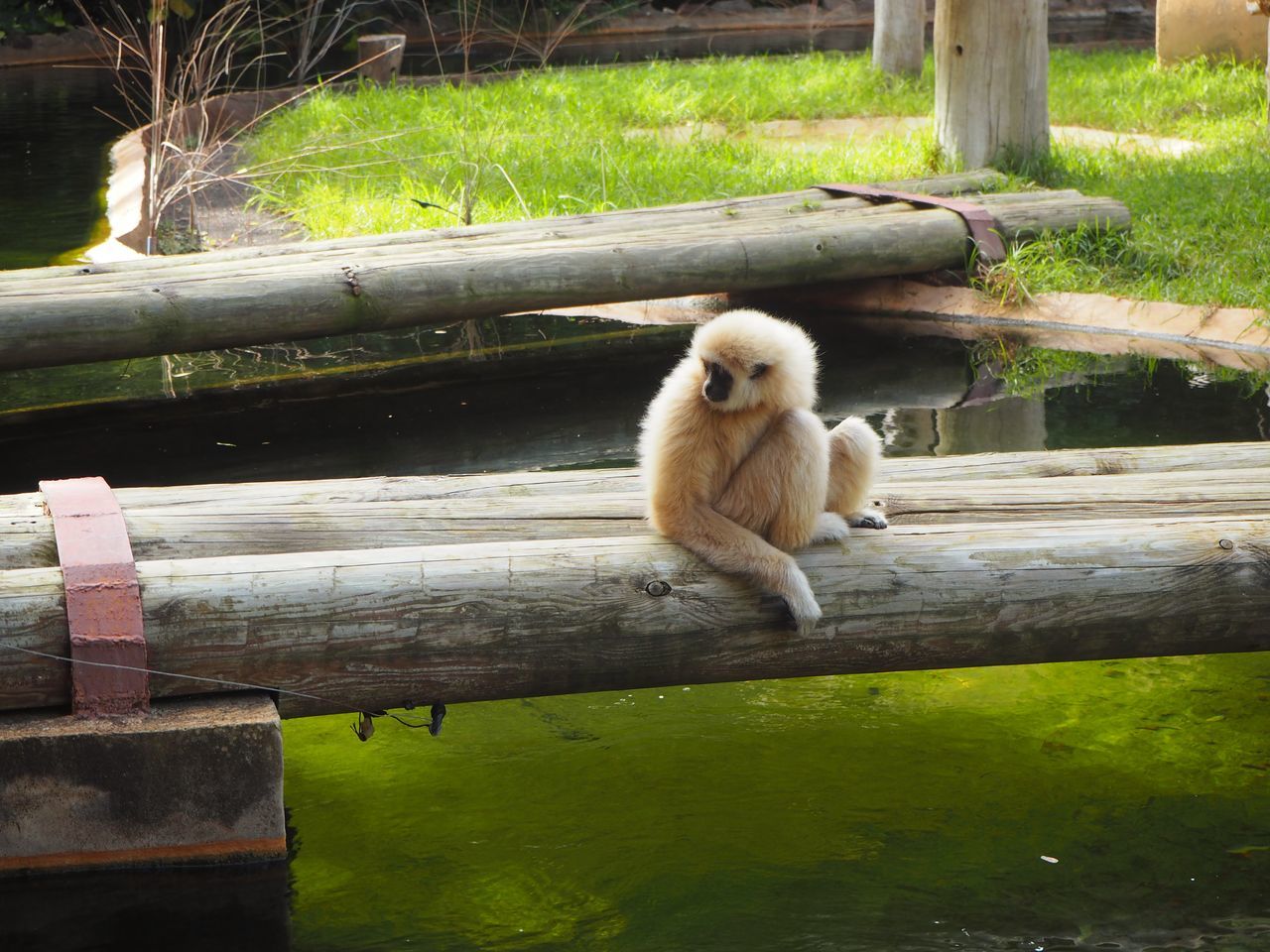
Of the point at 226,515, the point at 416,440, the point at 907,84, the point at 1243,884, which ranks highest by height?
the point at 907,84

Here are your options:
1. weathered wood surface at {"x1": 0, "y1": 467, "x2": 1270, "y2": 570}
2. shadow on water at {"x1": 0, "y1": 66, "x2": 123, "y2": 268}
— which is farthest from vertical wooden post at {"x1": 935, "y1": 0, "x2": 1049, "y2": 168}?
weathered wood surface at {"x1": 0, "y1": 467, "x2": 1270, "y2": 570}

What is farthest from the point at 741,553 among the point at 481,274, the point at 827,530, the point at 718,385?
the point at 481,274

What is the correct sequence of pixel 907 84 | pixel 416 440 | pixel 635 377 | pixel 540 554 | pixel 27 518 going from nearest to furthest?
pixel 540 554 < pixel 27 518 < pixel 416 440 < pixel 635 377 < pixel 907 84

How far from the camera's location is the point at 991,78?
10.1 m

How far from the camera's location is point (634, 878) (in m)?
3.52

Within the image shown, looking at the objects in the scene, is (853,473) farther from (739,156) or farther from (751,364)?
(739,156)

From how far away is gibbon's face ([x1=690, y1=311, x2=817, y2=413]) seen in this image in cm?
347

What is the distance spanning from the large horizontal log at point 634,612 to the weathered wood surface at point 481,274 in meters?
3.48

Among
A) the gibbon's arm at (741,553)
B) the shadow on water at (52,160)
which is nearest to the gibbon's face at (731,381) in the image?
the gibbon's arm at (741,553)

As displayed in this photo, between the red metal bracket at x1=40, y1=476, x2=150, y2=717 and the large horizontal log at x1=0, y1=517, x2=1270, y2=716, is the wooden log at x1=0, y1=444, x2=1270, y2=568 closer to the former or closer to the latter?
the large horizontal log at x1=0, y1=517, x2=1270, y2=716

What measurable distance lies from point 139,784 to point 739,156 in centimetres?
894

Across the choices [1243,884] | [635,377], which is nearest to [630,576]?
[1243,884]

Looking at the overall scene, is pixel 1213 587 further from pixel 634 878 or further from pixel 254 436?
pixel 254 436

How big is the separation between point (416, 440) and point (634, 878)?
373 centimetres
